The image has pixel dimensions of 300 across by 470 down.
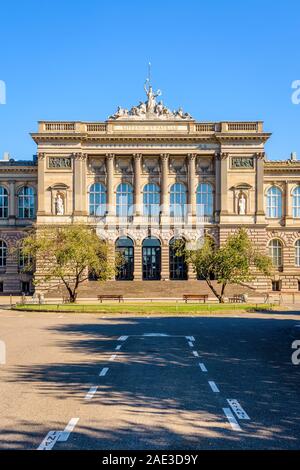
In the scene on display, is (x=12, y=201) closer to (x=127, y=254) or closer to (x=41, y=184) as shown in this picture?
(x=41, y=184)

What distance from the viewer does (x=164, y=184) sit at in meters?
75.2

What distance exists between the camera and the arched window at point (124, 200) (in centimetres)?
7575

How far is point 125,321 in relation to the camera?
3656 cm

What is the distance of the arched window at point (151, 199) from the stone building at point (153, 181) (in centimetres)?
12

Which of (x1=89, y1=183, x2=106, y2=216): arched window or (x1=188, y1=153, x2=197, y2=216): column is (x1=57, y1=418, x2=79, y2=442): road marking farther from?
(x1=89, y1=183, x2=106, y2=216): arched window

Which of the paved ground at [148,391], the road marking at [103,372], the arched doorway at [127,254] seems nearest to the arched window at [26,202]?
the arched doorway at [127,254]

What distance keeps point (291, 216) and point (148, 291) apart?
79.8ft

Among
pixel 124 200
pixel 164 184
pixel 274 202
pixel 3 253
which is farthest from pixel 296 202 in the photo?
pixel 3 253

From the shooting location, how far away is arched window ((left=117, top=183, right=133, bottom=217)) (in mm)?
75750

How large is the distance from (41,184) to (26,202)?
294 inches

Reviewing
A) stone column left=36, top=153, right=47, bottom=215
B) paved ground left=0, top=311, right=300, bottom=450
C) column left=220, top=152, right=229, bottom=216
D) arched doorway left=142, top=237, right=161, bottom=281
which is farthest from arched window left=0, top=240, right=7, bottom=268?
paved ground left=0, top=311, right=300, bottom=450
